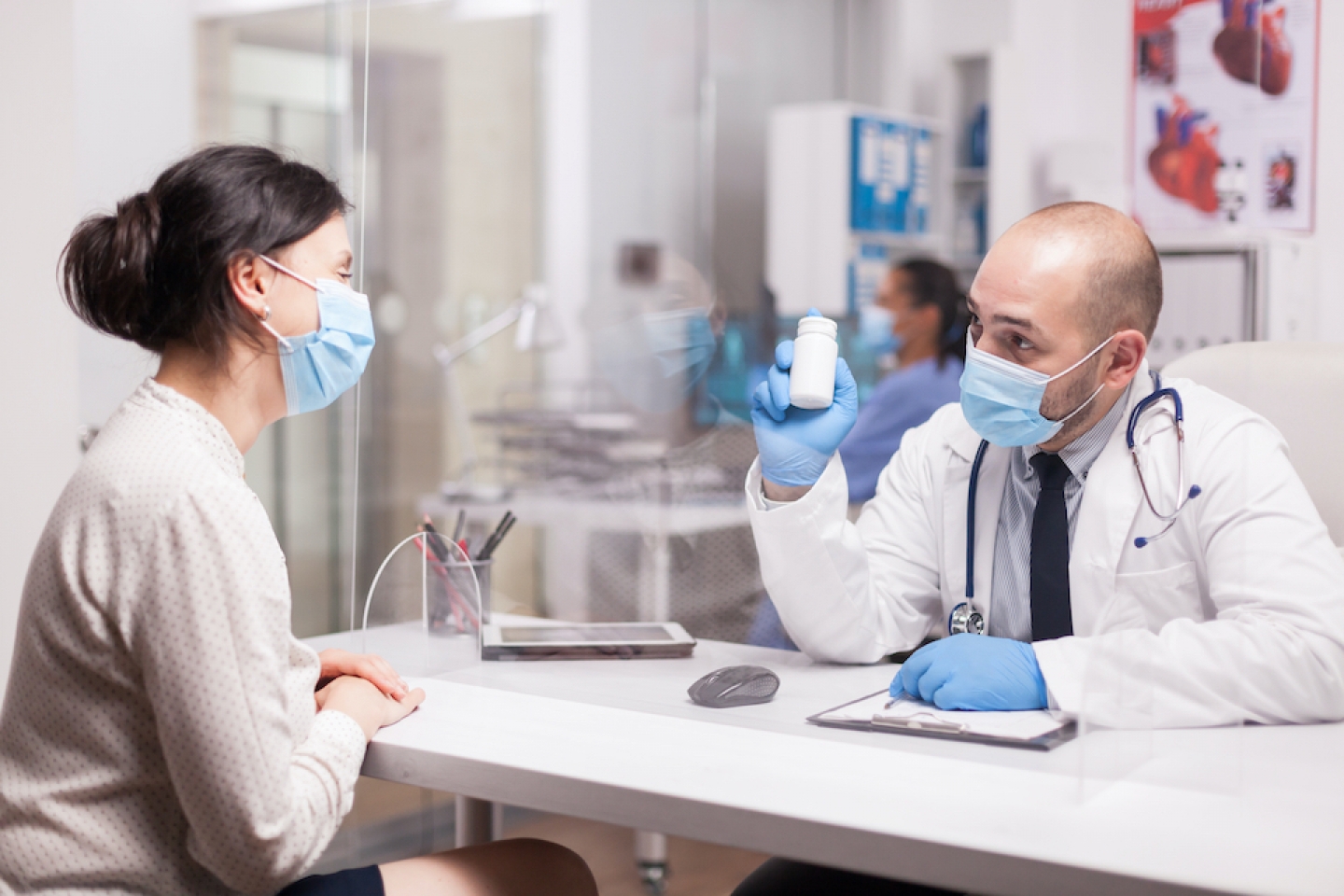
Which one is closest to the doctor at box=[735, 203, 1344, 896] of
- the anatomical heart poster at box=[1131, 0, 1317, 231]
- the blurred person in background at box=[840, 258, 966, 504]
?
the anatomical heart poster at box=[1131, 0, 1317, 231]

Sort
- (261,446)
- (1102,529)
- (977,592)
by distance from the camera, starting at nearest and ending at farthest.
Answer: (1102,529) → (977,592) → (261,446)

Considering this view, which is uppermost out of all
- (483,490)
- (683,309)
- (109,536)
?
(683,309)

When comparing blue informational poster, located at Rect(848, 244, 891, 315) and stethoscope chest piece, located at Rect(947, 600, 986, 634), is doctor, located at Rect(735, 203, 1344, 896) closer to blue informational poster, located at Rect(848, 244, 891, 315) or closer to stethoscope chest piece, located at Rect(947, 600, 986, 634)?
stethoscope chest piece, located at Rect(947, 600, 986, 634)

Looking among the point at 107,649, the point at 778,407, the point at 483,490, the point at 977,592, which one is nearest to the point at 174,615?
the point at 107,649

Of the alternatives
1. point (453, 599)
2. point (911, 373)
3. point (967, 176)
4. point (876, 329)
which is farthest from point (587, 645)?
point (967, 176)

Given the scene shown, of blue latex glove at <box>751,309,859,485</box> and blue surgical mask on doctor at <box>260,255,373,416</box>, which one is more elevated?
blue surgical mask on doctor at <box>260,255,373,416</box>

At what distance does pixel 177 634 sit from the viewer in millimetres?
1028

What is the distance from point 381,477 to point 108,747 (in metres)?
2.61

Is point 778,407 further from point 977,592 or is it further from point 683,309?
point 683,309

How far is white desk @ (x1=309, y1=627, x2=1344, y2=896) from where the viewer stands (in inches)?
35.8

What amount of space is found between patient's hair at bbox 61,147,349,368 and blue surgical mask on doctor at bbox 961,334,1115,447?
78 cm

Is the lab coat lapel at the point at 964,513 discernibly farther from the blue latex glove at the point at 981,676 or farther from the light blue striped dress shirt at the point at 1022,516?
the blue latex glove at the point at 981,676

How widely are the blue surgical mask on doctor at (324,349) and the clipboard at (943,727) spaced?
23.6 inches

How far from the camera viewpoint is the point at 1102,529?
4.80ft
